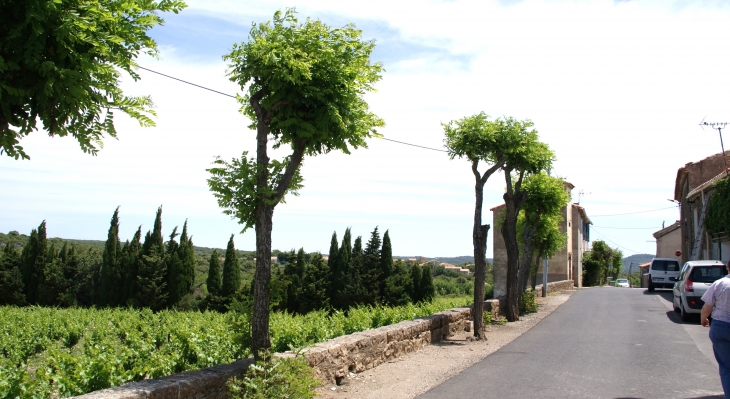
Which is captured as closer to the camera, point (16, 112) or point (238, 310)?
point (16, 112)

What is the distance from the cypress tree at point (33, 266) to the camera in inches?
1684

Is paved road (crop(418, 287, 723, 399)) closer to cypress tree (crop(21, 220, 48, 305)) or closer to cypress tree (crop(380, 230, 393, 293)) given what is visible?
cypress tree (crop(380, 230, 393, 293))

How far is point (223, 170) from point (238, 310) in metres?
1.71

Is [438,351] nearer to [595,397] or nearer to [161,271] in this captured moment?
[595,397]

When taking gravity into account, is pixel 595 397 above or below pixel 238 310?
below

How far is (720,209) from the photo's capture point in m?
26.2

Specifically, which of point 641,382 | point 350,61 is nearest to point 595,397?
point 641,382

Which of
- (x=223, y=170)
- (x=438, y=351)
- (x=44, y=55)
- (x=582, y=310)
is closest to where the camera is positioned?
(x=44, y=55)

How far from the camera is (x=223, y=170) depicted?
6.43 metres

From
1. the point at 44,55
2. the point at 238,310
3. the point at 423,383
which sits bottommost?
the point at 423,383

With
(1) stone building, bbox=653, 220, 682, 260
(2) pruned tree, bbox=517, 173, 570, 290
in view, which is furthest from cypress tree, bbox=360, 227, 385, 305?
(1) stone building, bbox=653, 220, 682, 260

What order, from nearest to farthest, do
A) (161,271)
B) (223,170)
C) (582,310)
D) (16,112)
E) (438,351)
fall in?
(16,112) < (223,170) < (438,351) < (582,310) < (161,271)

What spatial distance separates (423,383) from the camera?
800cm

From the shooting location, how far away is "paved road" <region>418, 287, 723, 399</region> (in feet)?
23.7
